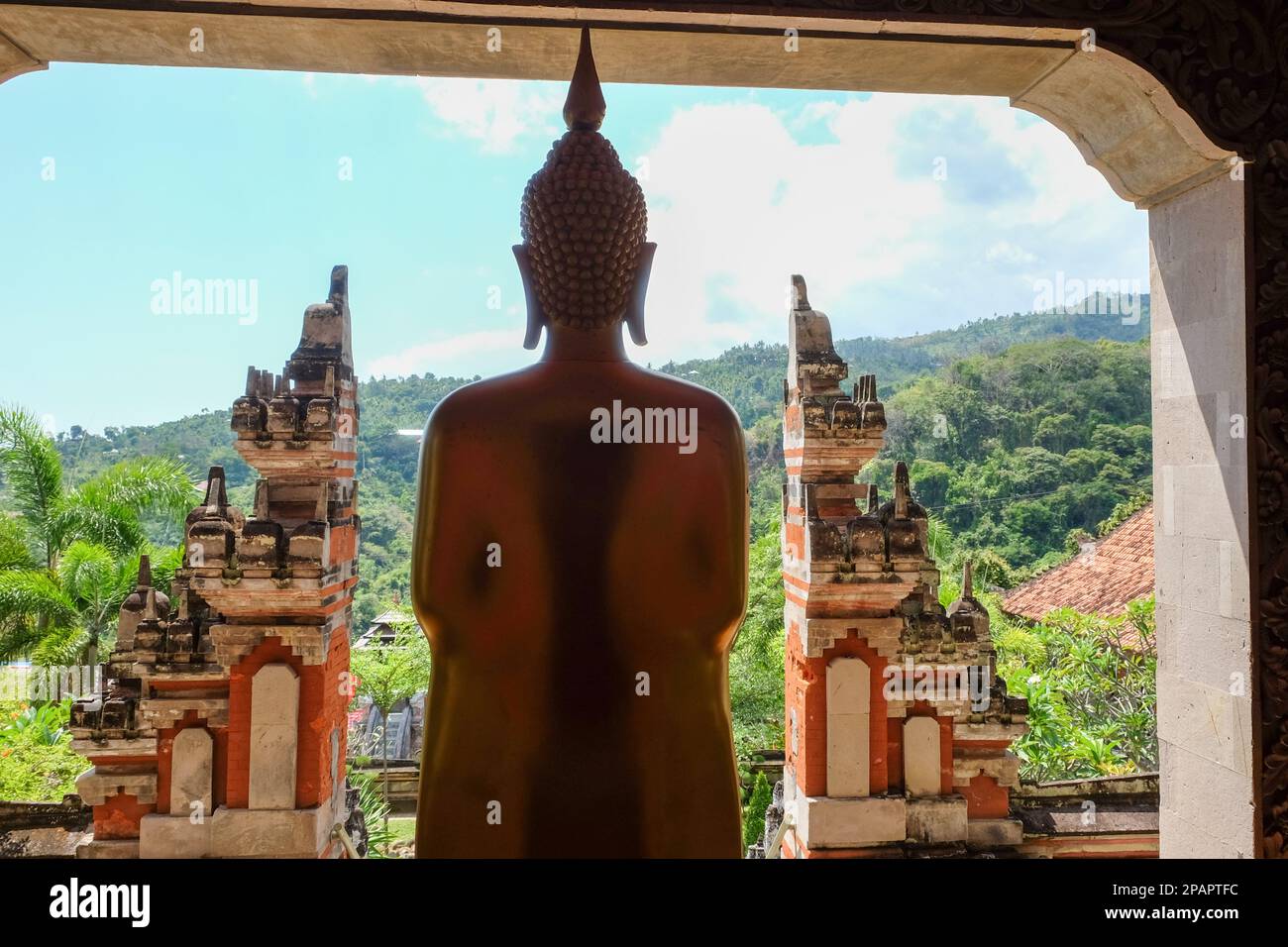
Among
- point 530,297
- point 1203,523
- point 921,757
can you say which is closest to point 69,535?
point 921,757

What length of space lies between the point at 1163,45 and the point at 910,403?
26.9 meters

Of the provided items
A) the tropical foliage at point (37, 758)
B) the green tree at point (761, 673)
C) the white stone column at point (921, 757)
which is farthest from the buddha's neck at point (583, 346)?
the tropical foliage at point (37, 758)

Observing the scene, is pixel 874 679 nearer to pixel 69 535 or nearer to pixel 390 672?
pixel 390 672

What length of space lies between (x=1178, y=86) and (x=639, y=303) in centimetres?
198

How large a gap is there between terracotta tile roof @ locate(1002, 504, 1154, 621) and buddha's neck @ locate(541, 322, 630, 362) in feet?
42.9

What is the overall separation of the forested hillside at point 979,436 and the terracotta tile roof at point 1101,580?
2.00 meters

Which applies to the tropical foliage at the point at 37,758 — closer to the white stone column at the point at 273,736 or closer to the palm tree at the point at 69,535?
the palm tree at the point at 69,535

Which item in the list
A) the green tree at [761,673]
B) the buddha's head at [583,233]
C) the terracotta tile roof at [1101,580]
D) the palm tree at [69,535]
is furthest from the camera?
the terracotta tile roof at [1101,580]

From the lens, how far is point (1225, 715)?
7.88 ft

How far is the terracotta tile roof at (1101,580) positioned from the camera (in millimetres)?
13156

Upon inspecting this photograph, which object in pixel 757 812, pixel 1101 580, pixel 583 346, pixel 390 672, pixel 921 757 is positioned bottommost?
pixel 757 812

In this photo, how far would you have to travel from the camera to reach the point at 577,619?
1.49 meters

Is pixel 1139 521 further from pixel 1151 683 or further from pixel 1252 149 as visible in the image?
pixel 1252 149
